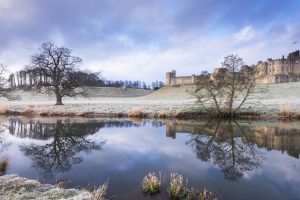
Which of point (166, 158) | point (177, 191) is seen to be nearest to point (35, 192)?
point (177, 191)

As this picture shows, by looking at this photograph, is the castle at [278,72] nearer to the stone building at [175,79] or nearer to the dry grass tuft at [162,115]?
the stone building at [175,79]

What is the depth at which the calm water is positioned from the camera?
1000 cm

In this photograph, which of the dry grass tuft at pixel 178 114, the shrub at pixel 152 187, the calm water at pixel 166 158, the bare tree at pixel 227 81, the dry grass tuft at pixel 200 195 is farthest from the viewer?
the dry grass tuft at pixel 178 114

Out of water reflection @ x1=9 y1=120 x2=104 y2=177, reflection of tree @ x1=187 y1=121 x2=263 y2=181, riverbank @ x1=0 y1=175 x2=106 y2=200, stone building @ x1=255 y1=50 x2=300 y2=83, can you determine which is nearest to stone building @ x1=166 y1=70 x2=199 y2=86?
stone building @ x1=255 y1=50 x2=300 y2=83

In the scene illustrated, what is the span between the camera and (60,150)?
52.2ft

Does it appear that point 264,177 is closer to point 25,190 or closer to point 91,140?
point 25,190

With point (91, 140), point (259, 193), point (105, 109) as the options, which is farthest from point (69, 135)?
point (105, 109)

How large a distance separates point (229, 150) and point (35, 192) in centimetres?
1015

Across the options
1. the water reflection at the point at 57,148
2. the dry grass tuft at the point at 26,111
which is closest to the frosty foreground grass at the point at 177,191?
the water reflection at the point at 57,148

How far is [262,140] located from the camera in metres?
18.6

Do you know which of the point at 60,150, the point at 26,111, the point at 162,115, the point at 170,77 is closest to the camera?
the point at 60,150

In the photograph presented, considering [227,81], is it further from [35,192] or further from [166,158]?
[35,192]

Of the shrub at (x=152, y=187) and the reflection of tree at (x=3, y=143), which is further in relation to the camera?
the reflection of tree at (x=3, y=143)

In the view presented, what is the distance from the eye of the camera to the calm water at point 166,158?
32.8ft
